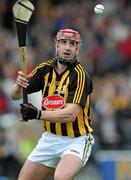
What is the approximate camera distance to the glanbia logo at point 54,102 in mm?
8578

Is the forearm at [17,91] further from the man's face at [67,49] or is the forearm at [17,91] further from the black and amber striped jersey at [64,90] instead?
the man's face at [67,49]

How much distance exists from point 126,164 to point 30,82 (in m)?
4.69

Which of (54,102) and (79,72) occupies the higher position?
(79,72)

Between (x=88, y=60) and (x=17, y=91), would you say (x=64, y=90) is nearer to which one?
(x=17, y=91)

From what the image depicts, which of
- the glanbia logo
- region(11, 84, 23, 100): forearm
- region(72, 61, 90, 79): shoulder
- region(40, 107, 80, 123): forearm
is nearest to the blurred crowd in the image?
region(11, 84, 23, 100): forearm

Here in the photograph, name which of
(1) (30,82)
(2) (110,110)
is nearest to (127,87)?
(2) (110,110)

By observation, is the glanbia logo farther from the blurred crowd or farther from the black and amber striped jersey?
the blurred crowd

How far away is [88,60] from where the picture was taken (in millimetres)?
15352

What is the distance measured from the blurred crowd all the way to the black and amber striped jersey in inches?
155

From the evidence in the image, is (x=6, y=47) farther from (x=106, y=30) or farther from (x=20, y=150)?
(x=20, y=150)

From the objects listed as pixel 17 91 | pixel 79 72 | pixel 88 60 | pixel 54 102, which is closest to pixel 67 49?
pixel 79 72

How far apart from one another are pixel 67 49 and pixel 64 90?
440 millimetres

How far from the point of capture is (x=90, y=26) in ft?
53.7

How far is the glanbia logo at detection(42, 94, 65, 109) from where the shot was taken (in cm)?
858
